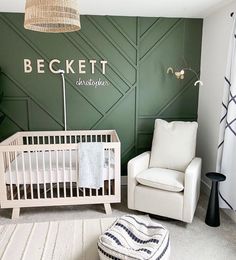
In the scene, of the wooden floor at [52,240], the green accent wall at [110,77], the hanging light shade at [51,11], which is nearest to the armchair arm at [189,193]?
the wooden floor at [52,240]

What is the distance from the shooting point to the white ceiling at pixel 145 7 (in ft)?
8.70

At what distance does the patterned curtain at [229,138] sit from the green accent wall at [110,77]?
98 cm

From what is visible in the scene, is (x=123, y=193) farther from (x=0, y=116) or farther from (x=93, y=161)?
(x=0, y=116)

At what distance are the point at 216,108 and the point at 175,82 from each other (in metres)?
0.70

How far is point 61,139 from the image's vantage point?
3.40 m

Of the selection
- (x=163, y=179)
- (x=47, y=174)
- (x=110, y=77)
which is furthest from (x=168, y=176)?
(x=110, y=77)

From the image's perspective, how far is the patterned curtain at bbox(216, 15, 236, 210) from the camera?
244cm

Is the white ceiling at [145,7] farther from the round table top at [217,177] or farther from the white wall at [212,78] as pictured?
the round table top at [217,177]

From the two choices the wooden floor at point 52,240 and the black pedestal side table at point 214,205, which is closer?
the wooden floor at point 52,240

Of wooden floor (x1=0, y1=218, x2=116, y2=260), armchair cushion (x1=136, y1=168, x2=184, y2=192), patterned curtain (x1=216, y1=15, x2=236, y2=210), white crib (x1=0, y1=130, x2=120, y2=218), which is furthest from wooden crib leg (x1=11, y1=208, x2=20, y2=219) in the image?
patterned curtain (x1=216, y1=15, x2=236, y2=210)

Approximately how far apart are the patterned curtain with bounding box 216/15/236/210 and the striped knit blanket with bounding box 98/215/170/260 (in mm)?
1085

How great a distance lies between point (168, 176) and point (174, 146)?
0.44 meters

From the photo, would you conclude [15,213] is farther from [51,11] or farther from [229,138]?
[229,138]

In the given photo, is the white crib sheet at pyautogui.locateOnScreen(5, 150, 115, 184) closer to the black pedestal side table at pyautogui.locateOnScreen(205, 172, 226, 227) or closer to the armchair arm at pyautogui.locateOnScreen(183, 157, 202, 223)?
the armchair arm at pyautogui.locateOnScreen(183, 157, 202, 223)
